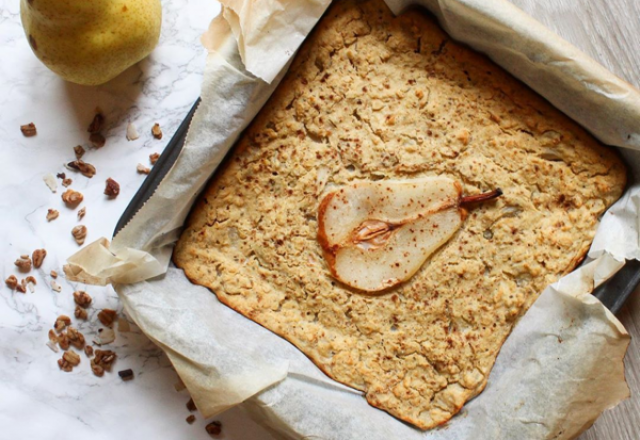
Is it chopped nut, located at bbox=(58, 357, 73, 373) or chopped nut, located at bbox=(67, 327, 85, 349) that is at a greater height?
chopped nut, located at bbox=(67, 327, 85, 349)

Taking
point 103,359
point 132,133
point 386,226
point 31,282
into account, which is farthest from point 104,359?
point 386,226

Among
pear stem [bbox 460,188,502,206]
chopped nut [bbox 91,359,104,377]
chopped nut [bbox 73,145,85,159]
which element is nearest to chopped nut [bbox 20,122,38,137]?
chopped nut [bbox 73,145,85,159]

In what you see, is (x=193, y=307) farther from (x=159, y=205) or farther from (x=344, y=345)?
(x=344, y=345)

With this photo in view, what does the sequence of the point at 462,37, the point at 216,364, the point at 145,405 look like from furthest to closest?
the point at 145,405 → the point at 462,37 → the point at 216,364

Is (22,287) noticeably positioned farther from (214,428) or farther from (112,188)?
(214,428)

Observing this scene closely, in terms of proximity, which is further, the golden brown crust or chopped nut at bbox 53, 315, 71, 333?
chopped nut at bbox 53, 315, 71, 333

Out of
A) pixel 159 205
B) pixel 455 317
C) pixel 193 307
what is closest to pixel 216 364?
pixel 193 307

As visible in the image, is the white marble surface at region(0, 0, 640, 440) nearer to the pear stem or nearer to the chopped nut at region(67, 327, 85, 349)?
the chopped nut at region(67, 327, 85, 349)
